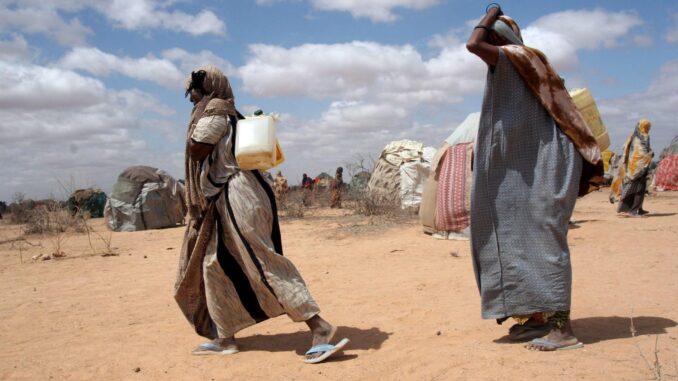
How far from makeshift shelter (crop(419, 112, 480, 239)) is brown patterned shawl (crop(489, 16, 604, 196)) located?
5.64 m

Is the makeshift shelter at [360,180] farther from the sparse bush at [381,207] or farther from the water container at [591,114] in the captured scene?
the water container at [591,114]

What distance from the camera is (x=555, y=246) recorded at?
3.25 meters

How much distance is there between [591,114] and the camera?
12.9ft

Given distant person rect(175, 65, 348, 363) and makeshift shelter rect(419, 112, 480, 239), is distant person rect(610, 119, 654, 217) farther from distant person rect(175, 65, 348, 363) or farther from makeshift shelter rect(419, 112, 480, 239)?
distant person rect(175, 65, 348, 363)

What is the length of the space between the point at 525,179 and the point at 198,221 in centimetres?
212

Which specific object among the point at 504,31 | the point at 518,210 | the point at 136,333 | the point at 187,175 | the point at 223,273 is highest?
the point at 504,31

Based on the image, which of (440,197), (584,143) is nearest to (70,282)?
(440,197)

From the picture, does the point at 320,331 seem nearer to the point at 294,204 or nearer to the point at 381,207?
the point at 381,207

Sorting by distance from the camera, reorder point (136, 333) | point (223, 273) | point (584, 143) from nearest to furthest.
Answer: point (584, 143) < point (223, 273) < point (136, 333)

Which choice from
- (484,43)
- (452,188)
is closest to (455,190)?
(452,188)

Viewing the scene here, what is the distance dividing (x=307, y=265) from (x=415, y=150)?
7617 mm

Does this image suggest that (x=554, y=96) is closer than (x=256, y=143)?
Yes

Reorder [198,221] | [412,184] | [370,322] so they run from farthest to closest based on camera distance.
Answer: [412,184], [370,322], [198,221]

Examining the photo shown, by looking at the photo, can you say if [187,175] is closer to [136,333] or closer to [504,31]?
[136,333]
